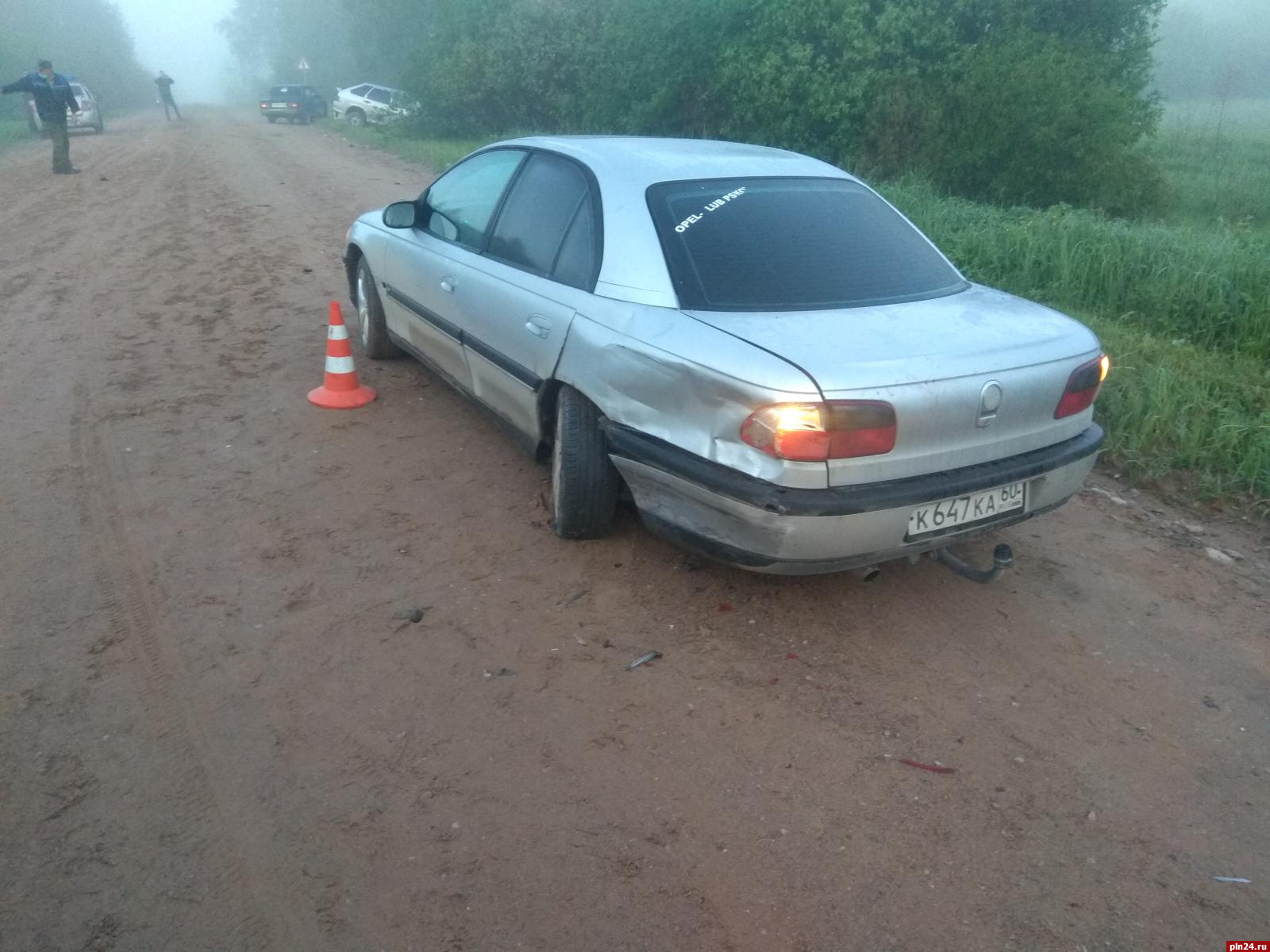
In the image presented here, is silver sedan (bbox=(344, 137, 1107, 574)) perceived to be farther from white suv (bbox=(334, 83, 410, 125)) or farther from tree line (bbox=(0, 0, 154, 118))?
tree line (bbox=(0, 0, 154, 118))

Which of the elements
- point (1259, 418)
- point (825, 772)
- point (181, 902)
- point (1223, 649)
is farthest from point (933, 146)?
point (181, 902)

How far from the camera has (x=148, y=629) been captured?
3.61m

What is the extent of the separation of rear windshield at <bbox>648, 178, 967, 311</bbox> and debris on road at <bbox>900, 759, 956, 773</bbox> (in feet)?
5.19

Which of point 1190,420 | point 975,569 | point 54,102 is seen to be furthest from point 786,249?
point 54,102

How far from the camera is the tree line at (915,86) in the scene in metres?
13.8

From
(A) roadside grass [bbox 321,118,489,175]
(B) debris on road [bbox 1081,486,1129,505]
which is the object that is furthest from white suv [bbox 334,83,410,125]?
(B) debris on road [bbox 1081,486,1129,505]

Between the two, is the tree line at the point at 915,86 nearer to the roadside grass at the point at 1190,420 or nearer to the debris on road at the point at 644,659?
the roadside grass at the point at 1190,420

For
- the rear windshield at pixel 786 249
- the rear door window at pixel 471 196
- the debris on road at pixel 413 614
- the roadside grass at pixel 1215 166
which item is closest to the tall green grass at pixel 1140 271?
the roadside grass at pixel 1215 166

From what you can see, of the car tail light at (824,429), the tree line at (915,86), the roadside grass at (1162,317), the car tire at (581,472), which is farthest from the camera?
the tree line at (915,86)

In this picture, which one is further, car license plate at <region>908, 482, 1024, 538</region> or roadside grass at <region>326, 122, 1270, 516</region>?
roadside grass at <region>326, 122, 1270, 516</region>

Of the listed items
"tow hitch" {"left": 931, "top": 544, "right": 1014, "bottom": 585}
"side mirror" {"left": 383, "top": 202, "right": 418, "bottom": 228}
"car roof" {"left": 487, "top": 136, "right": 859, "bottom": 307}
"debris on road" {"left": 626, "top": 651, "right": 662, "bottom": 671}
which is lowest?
"debris on road" {"left": 626, "top": 651, "right": 662, "bottom": 671}

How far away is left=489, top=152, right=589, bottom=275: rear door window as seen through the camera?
4.32m

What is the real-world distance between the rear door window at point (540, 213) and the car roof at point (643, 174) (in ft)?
0.27

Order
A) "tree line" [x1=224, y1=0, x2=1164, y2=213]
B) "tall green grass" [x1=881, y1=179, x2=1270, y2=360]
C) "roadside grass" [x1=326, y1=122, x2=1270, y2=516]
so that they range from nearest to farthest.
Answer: "roadside grass" [x1=326, y1=122, x2=1270, y2=516], "tall green grass" [x1=881, y1=179, x2=1270, y2=360], "tree line" [x1=224, y1=0, x2=1164, y2=213]
